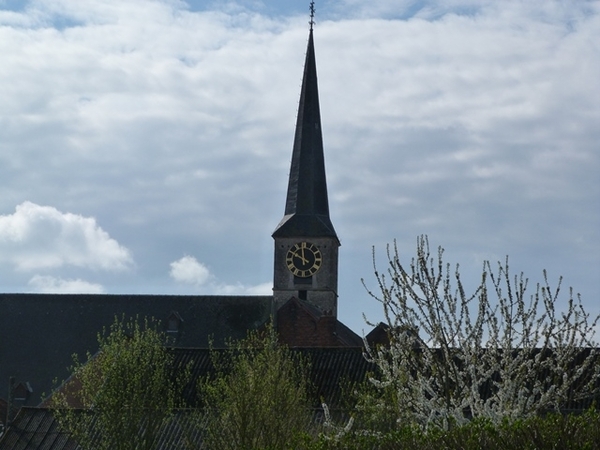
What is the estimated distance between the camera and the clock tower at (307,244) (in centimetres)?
6294

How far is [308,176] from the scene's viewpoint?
64.7m

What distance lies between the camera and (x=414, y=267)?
708 inches

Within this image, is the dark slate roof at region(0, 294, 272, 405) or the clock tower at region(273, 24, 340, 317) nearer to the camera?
the clock tower at region(273, 24, 340, 317)

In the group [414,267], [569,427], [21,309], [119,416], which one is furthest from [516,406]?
[21,309]

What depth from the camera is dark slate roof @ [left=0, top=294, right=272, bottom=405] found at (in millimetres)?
63406

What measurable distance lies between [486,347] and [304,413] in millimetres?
10567

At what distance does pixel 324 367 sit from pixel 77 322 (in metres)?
25.7

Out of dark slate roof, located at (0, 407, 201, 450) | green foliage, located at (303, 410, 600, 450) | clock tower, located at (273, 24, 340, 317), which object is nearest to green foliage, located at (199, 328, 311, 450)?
dark slate roof, located at (0, 407, 201, 450)

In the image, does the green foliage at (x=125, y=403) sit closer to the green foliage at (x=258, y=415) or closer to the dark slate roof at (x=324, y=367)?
the dark slate roof at (x=324, y=367)

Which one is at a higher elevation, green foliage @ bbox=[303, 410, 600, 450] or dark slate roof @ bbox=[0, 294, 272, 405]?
dark slate roof @ bbox=[0, 294, 272, 405]

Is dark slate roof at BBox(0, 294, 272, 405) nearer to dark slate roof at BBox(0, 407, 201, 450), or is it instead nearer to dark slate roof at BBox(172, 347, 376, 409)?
dark slate roof at BBox(172, 347, 376, 409)

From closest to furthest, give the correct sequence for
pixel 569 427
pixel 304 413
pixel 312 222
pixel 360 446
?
pixel 569 427 < pixel 360 446 < pixel 304 413 < pixel 312 222

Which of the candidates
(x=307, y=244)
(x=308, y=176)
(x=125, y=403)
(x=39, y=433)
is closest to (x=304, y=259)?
(x=307, y=244)

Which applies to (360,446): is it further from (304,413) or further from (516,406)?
(304,413)
